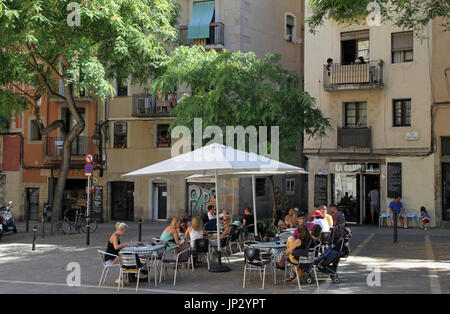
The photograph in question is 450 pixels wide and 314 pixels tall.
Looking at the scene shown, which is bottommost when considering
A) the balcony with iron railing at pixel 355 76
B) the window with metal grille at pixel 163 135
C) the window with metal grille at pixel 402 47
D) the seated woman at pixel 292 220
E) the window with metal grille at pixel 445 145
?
the seated woman at pixel 292 220

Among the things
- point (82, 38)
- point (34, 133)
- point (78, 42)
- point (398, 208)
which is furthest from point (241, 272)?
point (34, 133)

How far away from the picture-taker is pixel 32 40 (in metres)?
17.8

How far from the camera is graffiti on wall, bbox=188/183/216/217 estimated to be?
2702 cm

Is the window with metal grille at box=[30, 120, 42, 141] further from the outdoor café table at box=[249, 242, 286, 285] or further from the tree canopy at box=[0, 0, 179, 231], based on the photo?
the outdoor café table at box=[249, 242, 286, 285]

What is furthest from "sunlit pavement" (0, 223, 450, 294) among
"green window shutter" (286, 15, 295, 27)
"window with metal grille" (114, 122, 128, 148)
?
"green window shutter" (286, 15, 295, 27)

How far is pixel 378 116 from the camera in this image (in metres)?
24.3

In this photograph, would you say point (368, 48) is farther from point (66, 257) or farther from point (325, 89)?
point (66, 257)

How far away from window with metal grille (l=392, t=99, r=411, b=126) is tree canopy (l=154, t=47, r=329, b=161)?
21.2ft

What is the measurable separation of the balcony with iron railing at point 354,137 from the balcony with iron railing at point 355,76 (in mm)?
2008

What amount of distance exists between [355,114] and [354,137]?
1318 millimetres

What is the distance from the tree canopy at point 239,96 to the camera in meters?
17.7

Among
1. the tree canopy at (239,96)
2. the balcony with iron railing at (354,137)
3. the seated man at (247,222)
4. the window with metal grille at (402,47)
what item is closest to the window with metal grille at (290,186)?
the balcony with iron railing at (354,137)

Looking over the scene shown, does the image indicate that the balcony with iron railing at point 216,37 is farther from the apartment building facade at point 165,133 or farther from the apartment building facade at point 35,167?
the apartment building facade at point 35,167
